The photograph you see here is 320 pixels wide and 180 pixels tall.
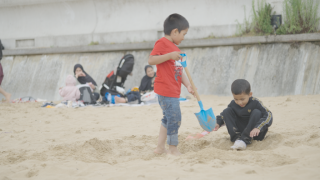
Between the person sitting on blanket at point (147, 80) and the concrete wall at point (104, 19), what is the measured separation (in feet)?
3.90

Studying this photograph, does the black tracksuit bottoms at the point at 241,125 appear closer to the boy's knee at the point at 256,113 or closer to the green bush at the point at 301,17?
the boy's knee at the point at 256,113

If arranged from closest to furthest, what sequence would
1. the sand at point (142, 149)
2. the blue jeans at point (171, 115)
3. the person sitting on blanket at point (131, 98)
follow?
1. the sand at point (142, 149)
2. the blue jeans at point (171, 115)
3. the person sitting on blanket at point (131, 98)

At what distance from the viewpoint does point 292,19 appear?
718cm

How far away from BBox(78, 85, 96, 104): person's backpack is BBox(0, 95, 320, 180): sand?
5.57 feet

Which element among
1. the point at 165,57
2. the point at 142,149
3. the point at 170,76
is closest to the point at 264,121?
the point at 170,76

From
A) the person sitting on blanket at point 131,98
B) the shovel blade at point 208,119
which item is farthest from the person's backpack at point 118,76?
the shovel blade at point 208,119

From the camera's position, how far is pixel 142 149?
3.48m

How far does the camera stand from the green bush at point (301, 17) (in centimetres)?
708

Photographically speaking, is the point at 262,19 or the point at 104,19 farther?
the point at 104,19

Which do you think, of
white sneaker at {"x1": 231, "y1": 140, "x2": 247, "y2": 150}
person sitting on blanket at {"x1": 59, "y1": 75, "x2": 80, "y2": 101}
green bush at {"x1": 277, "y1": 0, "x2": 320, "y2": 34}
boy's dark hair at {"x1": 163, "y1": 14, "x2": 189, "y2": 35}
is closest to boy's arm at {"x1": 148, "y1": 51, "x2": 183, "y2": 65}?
boy's dark hair at {"x1": 163, "y1": 14, "x2": 189, "y2": 35}

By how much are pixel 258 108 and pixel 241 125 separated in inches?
10.7

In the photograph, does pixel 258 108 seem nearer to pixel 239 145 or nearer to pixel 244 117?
pixel 244 117

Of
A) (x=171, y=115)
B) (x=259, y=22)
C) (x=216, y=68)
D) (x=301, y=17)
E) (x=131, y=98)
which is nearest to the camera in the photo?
(x=171, y=115)

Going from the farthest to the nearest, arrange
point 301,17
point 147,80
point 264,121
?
point 147,80 → point 301,17 → point 264,121
